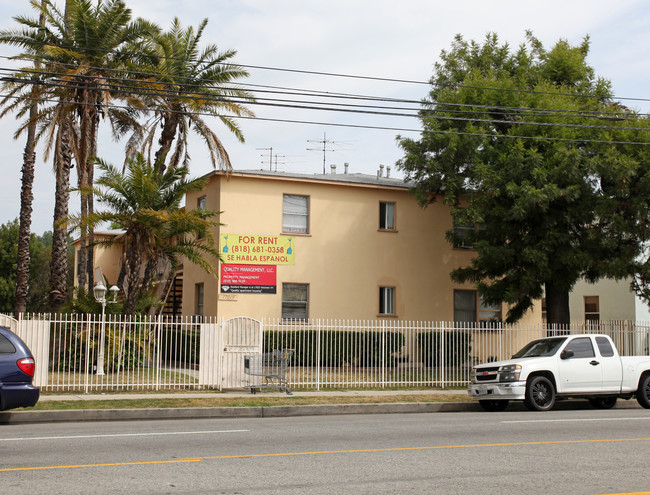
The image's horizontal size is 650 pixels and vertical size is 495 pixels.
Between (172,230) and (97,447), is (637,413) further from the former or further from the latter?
(172,230)

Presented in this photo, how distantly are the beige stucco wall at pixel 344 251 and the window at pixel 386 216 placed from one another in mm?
247

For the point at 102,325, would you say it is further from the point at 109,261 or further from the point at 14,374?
the point at 109,261

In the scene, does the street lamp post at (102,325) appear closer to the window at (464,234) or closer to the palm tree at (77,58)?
the palm tree at (77,58)

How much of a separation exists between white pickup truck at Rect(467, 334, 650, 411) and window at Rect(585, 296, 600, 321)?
61.7ft

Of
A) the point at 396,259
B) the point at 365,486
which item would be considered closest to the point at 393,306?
the point at 396,259

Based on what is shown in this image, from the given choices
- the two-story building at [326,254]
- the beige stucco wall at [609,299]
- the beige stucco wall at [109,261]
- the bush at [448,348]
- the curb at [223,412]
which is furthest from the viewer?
the beige stucco wall at [109,261]

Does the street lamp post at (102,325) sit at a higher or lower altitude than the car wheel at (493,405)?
higher

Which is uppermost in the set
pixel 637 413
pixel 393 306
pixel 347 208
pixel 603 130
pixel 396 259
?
pixel 603 130

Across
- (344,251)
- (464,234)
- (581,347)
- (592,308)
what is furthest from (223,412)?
(592,308)

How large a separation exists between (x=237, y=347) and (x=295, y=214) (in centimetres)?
982

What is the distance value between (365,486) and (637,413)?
10.5m

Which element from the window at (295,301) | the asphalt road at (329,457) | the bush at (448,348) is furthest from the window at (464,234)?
the asphalt road at (329,457)

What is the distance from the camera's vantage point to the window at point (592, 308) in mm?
35469

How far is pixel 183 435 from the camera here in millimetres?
11211
